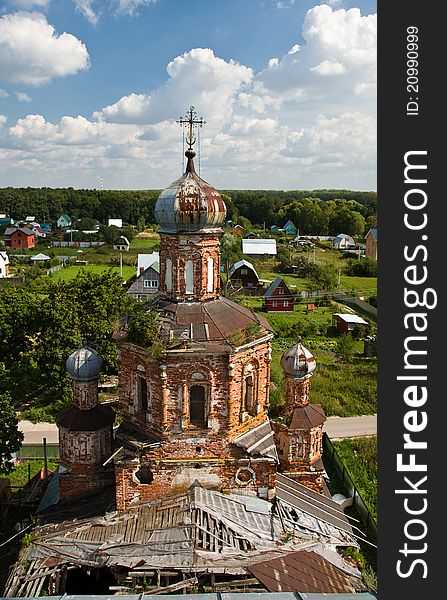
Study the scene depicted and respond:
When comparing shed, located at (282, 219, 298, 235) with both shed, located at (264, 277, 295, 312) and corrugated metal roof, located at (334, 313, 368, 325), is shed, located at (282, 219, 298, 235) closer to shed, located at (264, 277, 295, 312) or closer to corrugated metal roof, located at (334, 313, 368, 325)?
shed, located at (264, 277, 295, 312)

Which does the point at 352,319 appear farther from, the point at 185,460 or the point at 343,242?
the point at 343,242

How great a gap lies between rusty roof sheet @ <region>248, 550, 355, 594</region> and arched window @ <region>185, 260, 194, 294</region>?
21.9 feet

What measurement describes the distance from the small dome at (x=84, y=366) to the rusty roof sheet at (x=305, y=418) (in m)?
6.08

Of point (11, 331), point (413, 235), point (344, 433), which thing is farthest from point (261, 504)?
point (11, 331)

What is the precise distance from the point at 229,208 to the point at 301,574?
97.4m

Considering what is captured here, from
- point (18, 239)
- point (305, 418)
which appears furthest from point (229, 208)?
point (305, 418)

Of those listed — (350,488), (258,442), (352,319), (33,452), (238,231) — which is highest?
(238,231)

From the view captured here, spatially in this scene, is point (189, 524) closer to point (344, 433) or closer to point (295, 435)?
point (295, 435)

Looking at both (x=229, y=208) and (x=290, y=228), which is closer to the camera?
(x=229, y=208)

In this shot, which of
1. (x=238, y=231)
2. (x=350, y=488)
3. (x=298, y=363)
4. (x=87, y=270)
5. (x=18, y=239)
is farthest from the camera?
(x=238, y=231)

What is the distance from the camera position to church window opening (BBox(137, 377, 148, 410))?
1362 centimetres

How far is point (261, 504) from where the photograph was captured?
1280 cm

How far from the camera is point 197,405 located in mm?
13133

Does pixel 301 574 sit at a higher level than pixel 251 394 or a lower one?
lower
